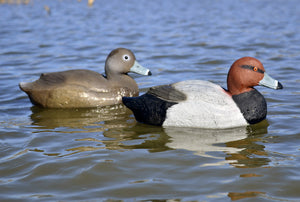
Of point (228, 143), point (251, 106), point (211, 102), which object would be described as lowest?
point (228, 143)

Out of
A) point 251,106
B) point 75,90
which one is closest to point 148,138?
point 251,106

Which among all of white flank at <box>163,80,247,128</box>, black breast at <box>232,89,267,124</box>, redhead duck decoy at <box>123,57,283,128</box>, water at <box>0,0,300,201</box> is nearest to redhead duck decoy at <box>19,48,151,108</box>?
water at <box>0,0,300,201</box>

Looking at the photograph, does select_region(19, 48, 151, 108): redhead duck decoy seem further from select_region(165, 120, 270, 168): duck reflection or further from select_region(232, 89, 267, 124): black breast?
select_region(232, 89, 267, 124): black breast

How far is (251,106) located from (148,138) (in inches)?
54.8

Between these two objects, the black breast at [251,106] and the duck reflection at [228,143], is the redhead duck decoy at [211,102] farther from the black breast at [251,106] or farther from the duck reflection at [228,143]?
the duck reflection at [228,143]

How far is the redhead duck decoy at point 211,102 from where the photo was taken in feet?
18.6

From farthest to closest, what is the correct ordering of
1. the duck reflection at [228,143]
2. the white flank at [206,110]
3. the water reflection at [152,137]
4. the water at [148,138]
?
1. the white flank at [206,110]
2. the water reflection at [152,137]
3. the duck reflection at [228,143]
4. the water at [148,138]

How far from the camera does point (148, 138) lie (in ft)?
18.2

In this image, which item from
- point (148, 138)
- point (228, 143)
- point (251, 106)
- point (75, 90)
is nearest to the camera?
point (228, 143)

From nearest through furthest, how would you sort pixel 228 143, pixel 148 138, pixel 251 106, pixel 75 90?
pixel 228 143 < pixel 148 138 < pixel 251 106 < pixel 75 90

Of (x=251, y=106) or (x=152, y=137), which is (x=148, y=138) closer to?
(x=152, y=137)

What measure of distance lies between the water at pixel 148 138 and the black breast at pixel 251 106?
0.53 feet

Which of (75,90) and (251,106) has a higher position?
(75,90)

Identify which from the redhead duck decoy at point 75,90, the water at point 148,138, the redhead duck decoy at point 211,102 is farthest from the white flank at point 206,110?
the redhead duck decoy at point 75,90
